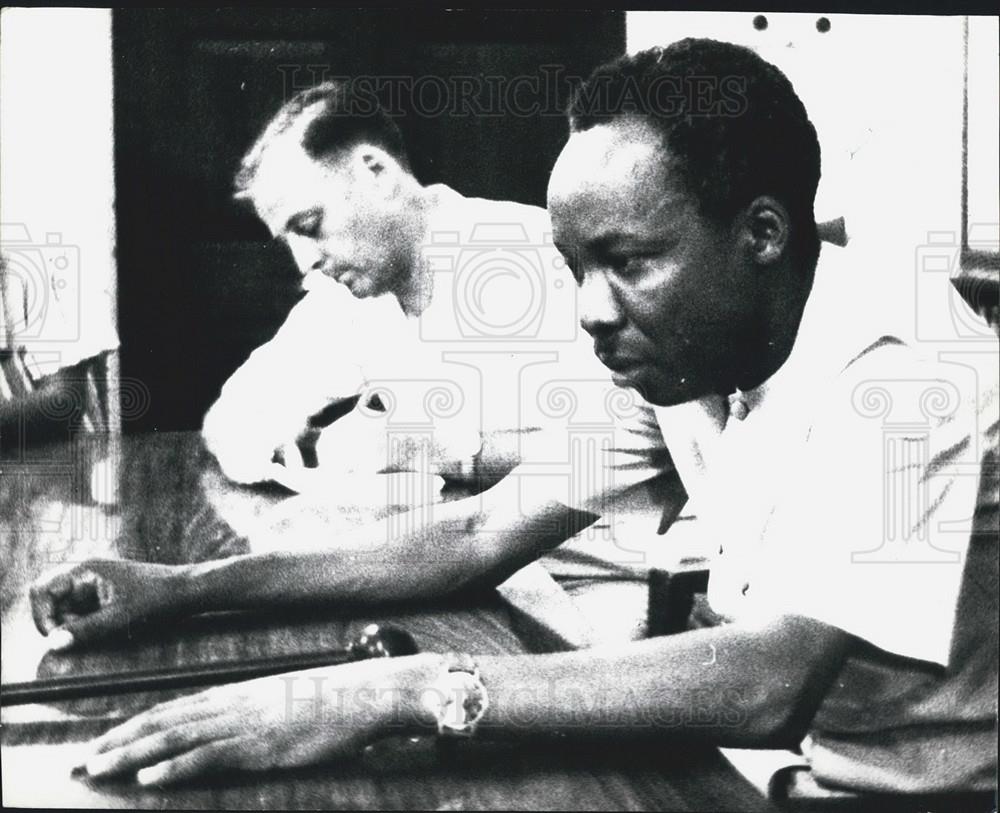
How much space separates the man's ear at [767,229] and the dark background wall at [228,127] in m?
0.40

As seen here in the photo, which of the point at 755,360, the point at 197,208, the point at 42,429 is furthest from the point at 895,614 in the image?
the point at 42,429

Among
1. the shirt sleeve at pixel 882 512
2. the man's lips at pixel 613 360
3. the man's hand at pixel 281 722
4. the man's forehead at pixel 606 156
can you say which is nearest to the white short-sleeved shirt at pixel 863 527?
the shirt sleeve at pixel 882 512

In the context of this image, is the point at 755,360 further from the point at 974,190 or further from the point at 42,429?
the point at 42,429

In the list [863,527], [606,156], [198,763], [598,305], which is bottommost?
[198,763]

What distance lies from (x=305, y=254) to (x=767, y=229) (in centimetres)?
83

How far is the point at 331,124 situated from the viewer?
197 cm

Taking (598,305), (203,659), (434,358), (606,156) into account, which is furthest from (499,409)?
(203,659)

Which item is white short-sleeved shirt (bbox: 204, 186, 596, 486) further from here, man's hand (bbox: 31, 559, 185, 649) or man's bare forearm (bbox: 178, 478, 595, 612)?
man's hand (bbox: 31, 559, 185, 649)

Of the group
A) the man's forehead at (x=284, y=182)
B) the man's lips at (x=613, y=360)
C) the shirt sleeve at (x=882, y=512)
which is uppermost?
the man's forehead at (x=284, y=182)

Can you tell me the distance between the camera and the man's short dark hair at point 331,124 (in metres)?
1.97

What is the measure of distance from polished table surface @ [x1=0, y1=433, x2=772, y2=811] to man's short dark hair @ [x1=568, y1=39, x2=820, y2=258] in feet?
2.80

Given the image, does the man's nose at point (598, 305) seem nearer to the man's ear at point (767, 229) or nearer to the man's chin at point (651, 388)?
the man's chin at point (651, 388)

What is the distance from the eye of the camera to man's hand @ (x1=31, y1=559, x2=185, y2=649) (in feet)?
6.49

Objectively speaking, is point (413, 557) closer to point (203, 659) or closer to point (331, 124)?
point (203, 659)
